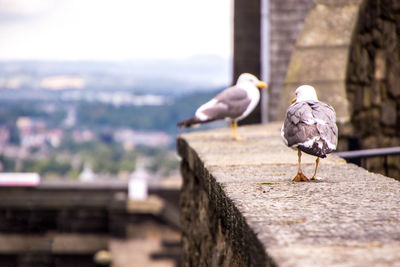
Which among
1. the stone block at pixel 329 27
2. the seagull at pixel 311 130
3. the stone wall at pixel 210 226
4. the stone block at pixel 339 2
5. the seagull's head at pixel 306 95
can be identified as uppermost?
the stone block at pixel 339 2

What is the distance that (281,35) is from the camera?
8922 mm

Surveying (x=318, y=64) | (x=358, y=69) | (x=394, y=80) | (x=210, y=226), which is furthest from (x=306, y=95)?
(x=318, y=64)

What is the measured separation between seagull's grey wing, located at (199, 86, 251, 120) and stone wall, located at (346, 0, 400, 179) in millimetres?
1109

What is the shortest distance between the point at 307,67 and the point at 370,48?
2.08 meters

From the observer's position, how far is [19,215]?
1398 centimetres

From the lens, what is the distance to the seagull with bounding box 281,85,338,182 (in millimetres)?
2348

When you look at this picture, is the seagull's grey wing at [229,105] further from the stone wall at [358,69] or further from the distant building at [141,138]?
the distant building at [141,138]

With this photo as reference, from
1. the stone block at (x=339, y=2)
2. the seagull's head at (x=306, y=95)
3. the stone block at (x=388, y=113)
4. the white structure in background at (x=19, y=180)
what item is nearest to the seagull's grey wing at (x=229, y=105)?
the stone block at (x=388, y=113)

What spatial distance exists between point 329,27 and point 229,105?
3310mm

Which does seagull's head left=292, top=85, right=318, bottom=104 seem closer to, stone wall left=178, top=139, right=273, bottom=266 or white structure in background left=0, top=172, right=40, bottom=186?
stone wall left=178, top=139, right=273, bottom=266

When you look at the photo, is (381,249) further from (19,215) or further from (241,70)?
(19,215)

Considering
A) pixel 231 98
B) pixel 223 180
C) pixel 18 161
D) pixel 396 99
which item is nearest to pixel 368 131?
pixel 396 99

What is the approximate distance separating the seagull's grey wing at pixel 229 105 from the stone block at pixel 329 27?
3.08 metres

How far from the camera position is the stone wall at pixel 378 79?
15.9 ft
